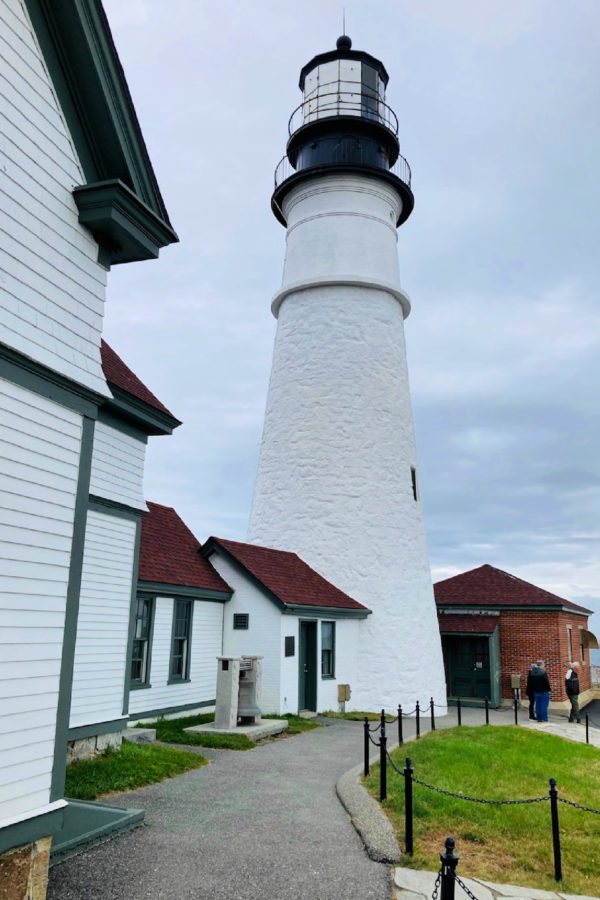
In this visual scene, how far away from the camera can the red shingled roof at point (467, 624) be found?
23031 mm

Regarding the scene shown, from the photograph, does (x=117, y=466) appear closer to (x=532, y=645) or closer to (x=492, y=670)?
(x=492, y=670)

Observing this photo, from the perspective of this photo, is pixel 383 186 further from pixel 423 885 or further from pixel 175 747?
pixel 423 885

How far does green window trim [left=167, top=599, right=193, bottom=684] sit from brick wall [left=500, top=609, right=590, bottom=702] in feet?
40.2

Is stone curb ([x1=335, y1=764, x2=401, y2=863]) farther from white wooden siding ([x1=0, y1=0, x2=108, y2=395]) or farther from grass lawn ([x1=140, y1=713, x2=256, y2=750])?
white wooden siding ([x1=0, y1=0, x2=108, y2=395])

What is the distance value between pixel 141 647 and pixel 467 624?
13.3 meters

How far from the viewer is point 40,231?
5949 mm

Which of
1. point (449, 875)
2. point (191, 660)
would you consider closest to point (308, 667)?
point (191, 660)

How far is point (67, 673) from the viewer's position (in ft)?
19.3

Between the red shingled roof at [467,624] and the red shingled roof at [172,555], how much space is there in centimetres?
984

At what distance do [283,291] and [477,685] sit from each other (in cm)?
1434

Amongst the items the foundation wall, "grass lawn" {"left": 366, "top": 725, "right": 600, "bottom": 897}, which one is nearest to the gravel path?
the foundation wall

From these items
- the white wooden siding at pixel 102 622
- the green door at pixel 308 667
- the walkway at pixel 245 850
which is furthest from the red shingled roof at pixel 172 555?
the walkway at pixel 245 850

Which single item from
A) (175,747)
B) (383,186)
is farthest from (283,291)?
(175,747)

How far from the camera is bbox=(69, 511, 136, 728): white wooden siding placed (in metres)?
9.84
